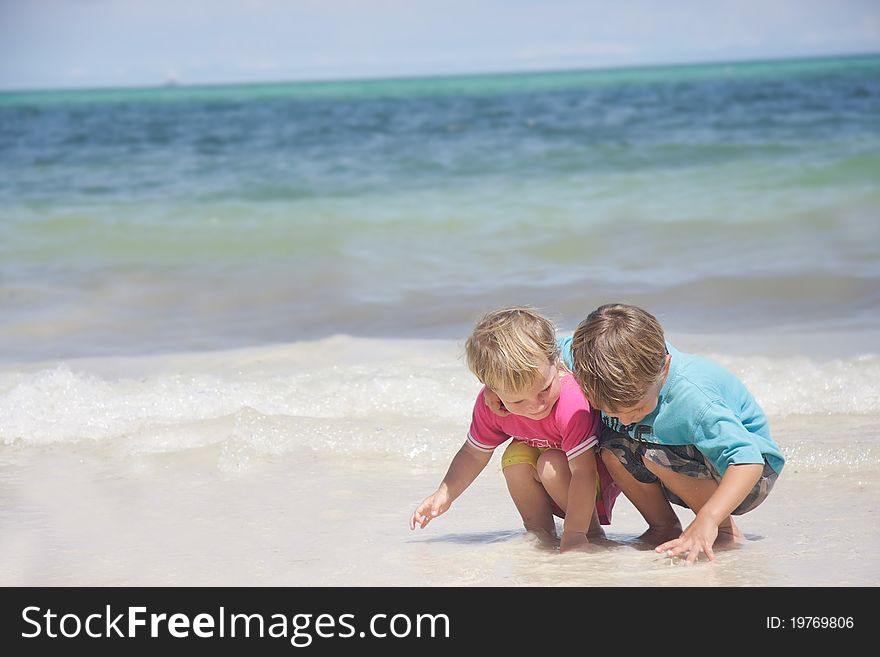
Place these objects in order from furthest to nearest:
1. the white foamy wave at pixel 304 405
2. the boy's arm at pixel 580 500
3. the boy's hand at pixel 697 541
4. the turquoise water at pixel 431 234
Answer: the turquoise water at pixel 431 234
the white foamy wave at pixel 304 405
the boy's arm at pixel 580 500
the boy's hand at pixel 697 541

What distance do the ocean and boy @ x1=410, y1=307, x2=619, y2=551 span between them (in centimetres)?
11

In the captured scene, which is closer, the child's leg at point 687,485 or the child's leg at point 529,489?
the child's leg at point 687,485

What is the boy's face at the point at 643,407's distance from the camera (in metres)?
2.22

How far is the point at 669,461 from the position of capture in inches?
90.8

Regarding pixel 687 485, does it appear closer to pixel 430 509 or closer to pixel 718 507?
pixel 718 507

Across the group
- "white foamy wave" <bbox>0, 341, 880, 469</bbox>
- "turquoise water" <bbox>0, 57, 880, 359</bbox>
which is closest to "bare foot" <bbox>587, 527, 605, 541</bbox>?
"white foamy wave" <bbox>0, 341, 880, 469</bbox>

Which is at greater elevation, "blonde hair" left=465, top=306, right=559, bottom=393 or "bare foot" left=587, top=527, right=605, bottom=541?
"blonde hair" left=465, top=306, right=559, bottom=393

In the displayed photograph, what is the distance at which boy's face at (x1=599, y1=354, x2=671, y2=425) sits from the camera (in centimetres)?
222

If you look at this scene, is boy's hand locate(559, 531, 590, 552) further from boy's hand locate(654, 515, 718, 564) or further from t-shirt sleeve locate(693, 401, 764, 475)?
t-shirt sleeve locate(693, 401, 764, 475)

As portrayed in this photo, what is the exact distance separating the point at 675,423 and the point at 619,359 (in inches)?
9.2

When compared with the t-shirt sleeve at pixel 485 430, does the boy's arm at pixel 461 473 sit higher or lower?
lower

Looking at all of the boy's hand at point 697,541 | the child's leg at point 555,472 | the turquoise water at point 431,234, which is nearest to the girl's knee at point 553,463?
the child's leg at point 555,472

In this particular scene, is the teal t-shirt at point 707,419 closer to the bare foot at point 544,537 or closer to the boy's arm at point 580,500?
the boy's arm at point 580,500

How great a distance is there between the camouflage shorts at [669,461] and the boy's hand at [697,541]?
136 millimetres
